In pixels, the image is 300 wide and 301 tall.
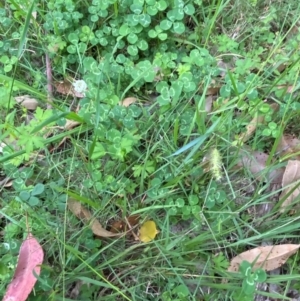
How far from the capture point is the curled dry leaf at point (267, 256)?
1.76 metres

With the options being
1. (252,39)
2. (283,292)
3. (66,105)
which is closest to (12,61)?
(66,105)

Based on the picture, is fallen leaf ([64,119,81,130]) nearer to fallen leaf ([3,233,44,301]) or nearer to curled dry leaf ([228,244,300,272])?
fallen leaf ([3,233,44,301])

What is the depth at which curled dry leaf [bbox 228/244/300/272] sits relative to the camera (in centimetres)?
176

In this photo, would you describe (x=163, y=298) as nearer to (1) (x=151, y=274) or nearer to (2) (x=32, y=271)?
(1) (x=151, y=274)

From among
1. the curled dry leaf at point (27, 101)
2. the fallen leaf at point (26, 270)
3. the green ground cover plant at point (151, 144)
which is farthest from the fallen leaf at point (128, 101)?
the fallen leaf at point (26, 270)

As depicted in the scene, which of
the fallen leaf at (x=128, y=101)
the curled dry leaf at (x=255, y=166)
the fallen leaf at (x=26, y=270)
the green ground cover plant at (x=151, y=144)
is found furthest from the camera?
the fallen leaf at (x=128, y=101)

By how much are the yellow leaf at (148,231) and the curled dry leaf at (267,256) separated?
297mm

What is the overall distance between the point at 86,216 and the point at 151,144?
0.36 meters

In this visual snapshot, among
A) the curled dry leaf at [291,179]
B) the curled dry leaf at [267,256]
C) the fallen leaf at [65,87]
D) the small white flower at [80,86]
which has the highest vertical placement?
the small white flower at [80,86]

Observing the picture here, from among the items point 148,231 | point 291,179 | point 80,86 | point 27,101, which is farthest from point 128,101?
point 291,179

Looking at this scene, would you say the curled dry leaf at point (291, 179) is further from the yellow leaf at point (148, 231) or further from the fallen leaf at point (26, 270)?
the fallen leaf at point (26, 270)

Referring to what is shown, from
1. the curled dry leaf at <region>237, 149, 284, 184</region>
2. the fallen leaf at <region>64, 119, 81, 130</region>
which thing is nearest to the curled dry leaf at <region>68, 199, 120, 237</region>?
the fallen leaf at <region>64, 119, 81, 130</region>

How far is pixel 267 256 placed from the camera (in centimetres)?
175

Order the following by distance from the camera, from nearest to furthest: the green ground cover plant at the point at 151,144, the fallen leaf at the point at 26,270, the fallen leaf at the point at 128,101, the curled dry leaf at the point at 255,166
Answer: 1. the fallen leaf at the point at 26,270
2. the green ground cover plant at the point at 151,144
3. the curled dry leaf at the point at 255,166
4. the fallen leaf at the point at 128,101
